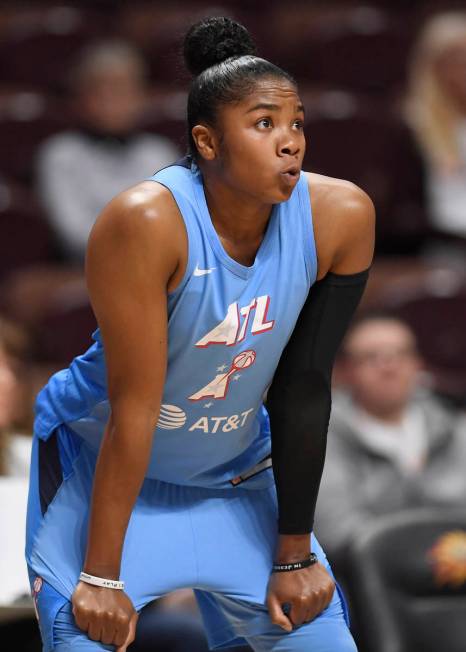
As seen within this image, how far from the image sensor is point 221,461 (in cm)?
196

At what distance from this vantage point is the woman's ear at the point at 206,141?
1.77m

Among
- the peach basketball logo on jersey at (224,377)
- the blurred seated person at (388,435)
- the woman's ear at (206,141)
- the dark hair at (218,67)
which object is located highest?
the dark hair at (218,67)

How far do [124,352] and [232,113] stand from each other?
0.37 metres

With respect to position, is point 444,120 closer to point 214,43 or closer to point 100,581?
point 214,43

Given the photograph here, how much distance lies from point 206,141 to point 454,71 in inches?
121

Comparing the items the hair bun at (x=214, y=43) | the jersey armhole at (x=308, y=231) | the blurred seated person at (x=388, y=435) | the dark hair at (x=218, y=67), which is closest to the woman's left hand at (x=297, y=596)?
the jersey armhole at (x=308, y=231)

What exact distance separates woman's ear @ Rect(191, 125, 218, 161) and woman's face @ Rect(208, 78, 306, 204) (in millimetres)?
14

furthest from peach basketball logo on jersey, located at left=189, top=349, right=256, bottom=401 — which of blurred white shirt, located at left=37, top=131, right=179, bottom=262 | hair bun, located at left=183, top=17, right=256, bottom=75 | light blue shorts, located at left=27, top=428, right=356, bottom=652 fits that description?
blurred white shirt, located at left=37, top=131, right=179, bottom=262

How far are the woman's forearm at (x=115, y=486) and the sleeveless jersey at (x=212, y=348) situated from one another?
0.10 metres

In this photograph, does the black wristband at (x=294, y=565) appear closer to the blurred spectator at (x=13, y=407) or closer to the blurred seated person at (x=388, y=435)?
the blurred spectator at (x=13, y=407)

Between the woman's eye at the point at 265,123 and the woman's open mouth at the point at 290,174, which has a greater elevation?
the woman's eye at the point at 265,123

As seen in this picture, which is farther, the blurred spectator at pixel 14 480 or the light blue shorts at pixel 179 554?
the blurred spectator at pixel 14 480

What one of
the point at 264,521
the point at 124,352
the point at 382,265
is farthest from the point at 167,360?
the point at 382,265

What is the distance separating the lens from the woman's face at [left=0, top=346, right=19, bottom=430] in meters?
3.07
